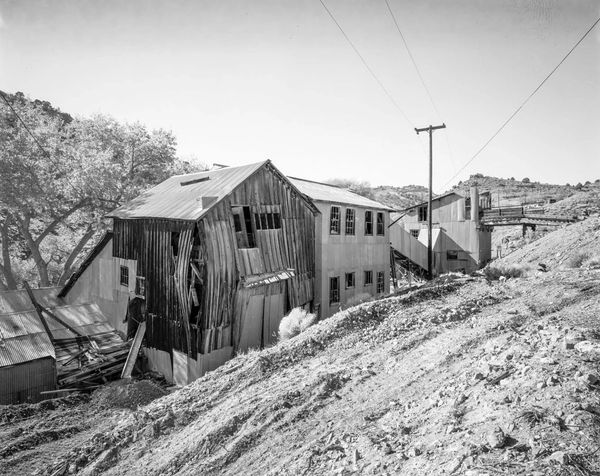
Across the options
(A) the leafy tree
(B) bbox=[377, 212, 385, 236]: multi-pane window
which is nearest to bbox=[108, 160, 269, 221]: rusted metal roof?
(A) the leafy tree

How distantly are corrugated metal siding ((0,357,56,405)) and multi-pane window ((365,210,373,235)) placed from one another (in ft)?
53.9

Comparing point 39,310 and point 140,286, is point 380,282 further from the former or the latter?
point 39,310

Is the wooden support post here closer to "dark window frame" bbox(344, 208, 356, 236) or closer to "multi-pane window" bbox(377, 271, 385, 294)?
"dark window frame" bbox(344, 208, 356, 236)

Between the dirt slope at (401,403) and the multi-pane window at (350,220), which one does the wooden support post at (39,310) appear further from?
the multi-pane window at (350,220)

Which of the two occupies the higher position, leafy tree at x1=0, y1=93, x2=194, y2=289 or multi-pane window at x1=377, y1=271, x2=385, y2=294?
leafy tree at x1=0, y1=93, x2=194, y2=289

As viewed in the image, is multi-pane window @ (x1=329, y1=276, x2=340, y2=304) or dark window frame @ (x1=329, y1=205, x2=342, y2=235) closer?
multi-pane window @ (x1=329, y1=276, x2=340, y2=304)

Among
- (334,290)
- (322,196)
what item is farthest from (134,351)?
(322,196)

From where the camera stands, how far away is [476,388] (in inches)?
233

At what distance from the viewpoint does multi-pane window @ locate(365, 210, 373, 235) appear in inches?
862

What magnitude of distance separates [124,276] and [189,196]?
5.11 metres

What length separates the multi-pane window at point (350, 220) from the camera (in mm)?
20500

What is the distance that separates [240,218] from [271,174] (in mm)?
2747

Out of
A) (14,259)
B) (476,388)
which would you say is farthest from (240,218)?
(14,259)

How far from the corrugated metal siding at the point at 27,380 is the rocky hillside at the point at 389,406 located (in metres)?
1.60
